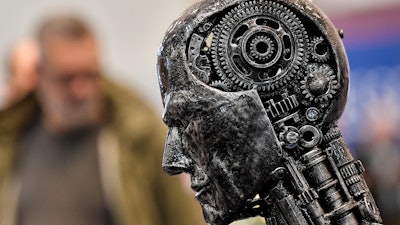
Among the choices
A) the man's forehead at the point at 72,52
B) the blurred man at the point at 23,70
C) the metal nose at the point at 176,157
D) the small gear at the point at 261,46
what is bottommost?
the metal nose at the point at 176,157

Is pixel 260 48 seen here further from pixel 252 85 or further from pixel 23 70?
pixel 23 70

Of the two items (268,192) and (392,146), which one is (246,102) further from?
(392,146)

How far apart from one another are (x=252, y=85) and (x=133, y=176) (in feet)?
6.63

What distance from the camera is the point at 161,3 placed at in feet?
19.0

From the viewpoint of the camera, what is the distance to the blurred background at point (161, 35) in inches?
221

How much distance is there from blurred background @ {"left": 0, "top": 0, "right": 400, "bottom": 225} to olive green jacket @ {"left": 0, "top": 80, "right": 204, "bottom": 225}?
235 cm

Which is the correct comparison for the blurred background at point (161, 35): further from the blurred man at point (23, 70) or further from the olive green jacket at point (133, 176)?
the olive green jacket at point (133, 176)

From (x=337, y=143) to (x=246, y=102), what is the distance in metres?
0.13

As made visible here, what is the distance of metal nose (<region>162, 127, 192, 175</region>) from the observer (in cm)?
122

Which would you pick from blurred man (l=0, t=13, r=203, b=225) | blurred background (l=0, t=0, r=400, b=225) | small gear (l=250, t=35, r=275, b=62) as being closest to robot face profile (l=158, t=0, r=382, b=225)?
Result: small gear (l=250, t=35, r=275, b=62)

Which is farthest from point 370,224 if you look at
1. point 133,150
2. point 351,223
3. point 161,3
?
point 161,3

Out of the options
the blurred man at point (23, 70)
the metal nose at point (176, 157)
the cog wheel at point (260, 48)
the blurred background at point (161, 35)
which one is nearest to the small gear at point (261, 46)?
the cog wheel at point (260, 48)

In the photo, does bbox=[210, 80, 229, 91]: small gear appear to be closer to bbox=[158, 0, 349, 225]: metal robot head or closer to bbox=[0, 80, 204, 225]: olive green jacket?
bbox=[158, 0, 349, 225]: metal robot head

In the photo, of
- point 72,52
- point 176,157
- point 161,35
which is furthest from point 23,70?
point 176,157
